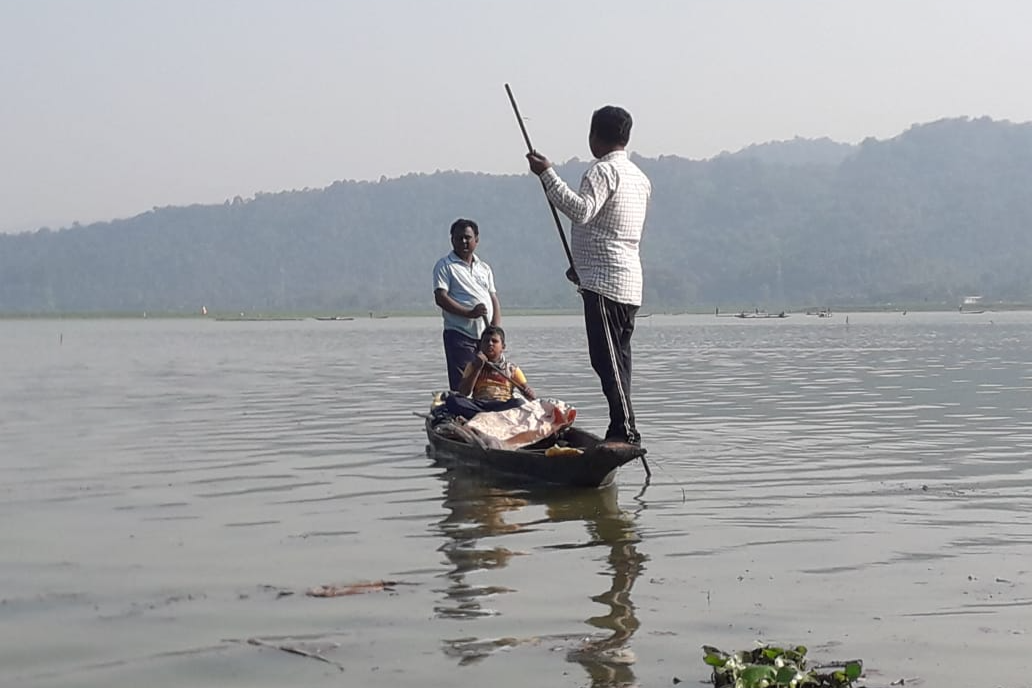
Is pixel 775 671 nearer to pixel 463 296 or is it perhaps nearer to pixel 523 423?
pixel 523 423

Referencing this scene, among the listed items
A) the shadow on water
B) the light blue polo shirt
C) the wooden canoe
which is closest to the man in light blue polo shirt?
the light blue polo shirt

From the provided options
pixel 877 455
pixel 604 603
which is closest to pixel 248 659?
pixel 604 603

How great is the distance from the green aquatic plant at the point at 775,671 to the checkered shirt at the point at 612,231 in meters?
4.39

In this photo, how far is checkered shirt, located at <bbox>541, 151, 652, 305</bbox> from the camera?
8.70 m

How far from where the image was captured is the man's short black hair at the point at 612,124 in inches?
349

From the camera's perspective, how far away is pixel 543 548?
7.29 m

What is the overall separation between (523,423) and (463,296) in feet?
5.41

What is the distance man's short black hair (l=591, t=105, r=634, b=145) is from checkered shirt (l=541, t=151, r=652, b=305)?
11cm

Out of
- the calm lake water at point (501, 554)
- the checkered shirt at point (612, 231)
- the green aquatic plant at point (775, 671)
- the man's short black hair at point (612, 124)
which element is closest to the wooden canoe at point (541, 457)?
the calm lake water at point (501, 554)

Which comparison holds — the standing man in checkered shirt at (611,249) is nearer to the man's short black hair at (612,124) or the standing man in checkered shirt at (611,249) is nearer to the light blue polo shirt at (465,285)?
the man's short black hair at (612,124)

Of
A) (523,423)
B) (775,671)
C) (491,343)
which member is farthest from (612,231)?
(775,671)

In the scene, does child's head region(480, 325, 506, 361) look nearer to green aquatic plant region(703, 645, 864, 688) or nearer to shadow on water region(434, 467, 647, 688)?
shadow on water region(434, 467, 647, 688)

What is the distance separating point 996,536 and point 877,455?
406 cm

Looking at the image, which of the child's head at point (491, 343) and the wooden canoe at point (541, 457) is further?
the child's head at point (491, 343)
